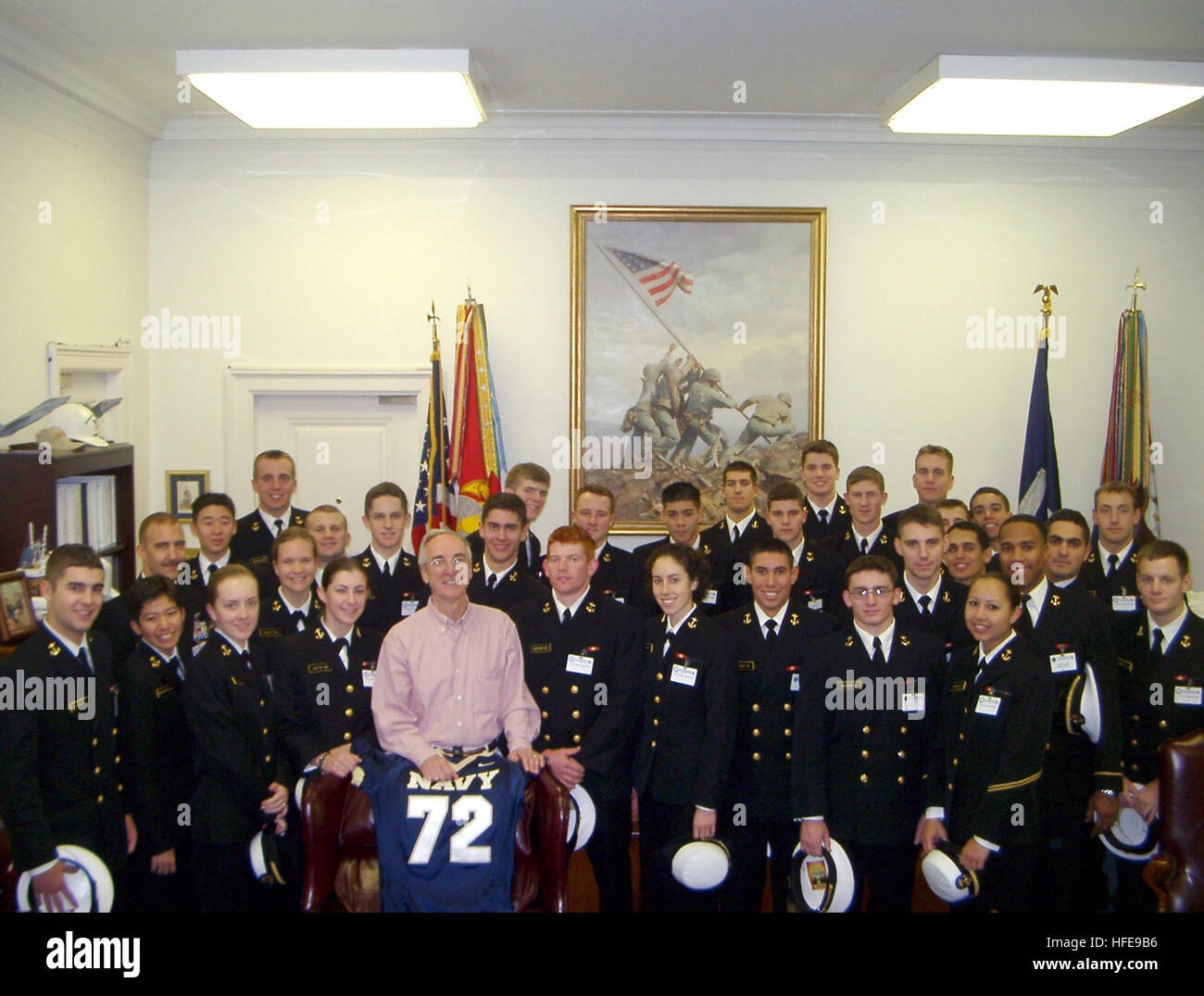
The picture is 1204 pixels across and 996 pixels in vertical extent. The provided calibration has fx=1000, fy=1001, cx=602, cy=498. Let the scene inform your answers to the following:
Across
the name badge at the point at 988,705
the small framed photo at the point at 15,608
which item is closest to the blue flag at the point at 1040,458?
the name badge at the point at 988,705

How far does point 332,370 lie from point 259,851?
12.4 feet

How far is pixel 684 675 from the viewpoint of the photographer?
3.82 meters

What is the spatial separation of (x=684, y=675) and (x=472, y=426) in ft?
10.2

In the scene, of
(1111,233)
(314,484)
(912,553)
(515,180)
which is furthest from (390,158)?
(1111,233)

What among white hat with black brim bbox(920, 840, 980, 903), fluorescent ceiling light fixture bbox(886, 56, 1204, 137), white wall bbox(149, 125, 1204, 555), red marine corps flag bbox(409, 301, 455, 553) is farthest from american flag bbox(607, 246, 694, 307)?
white hat with black brim bbox(920, 840, 980, 903)

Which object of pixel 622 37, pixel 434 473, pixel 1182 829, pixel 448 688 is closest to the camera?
pixel 1182 829

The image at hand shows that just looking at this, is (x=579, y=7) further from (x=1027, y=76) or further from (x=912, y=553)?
(x=912, y=553)

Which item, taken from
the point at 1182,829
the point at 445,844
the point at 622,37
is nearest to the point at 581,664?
the point at 445,844

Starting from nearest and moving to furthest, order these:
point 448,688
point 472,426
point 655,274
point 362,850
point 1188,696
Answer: point 362,850 < point 448,688 < point 1188,696 < point 472,426 < point 655,274

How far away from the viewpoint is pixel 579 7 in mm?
4672

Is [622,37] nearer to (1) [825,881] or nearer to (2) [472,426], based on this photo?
(2) [472,426]

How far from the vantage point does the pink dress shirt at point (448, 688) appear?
3691 millimetres

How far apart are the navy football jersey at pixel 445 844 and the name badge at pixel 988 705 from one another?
1703mm

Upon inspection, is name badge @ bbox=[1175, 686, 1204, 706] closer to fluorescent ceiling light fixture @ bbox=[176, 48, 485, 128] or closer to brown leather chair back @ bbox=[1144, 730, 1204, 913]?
brown leather chair back @ bbox=[1144, 730, 1204, 913]
